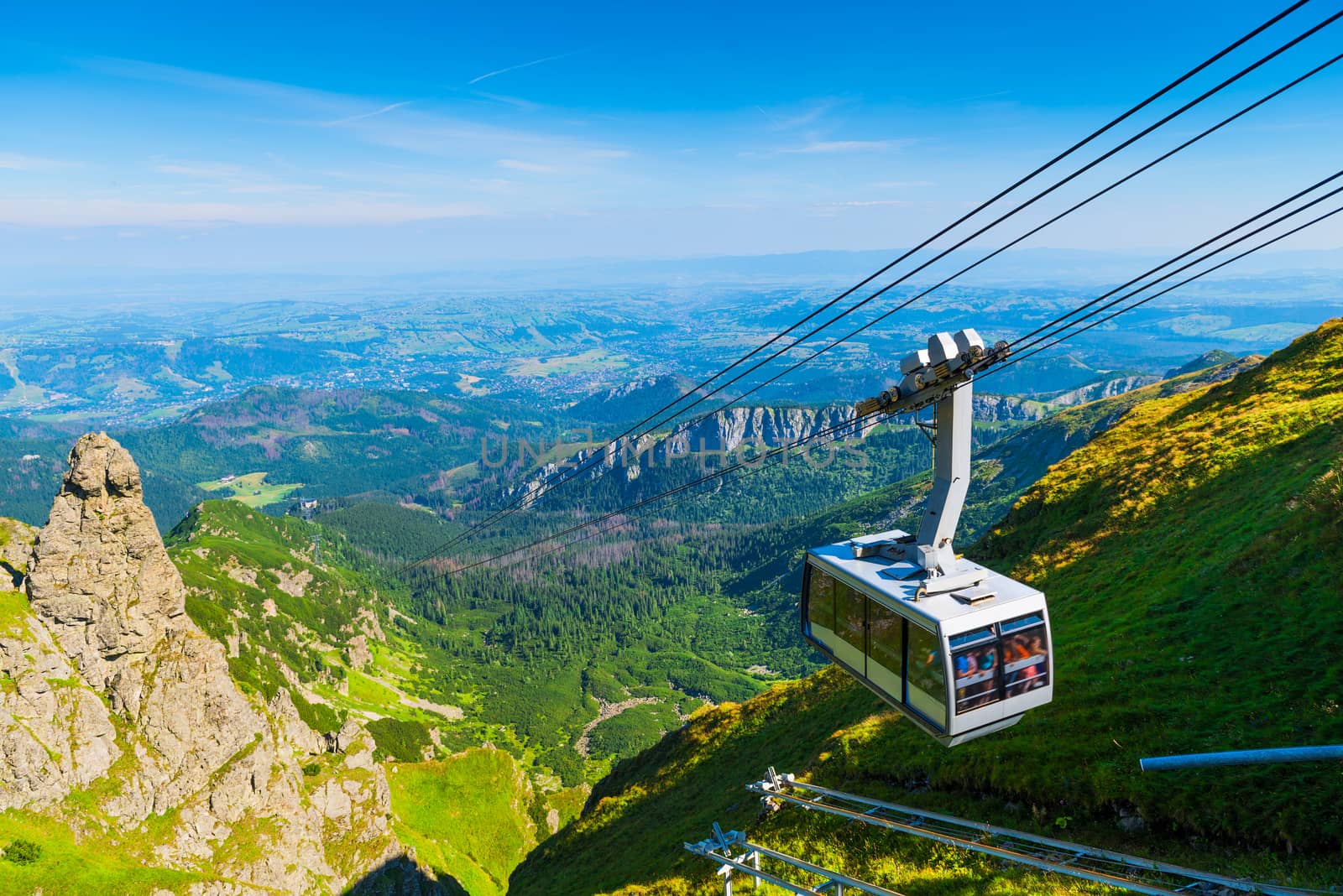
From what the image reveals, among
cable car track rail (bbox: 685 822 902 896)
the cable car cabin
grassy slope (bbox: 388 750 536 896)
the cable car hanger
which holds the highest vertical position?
the cable car hanger

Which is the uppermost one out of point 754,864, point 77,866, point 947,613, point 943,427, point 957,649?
point 943,427

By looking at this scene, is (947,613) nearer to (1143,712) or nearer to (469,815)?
(1143,712)

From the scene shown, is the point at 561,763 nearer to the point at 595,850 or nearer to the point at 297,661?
the point at 297,661

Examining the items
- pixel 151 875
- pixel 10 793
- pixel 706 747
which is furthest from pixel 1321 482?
pixel 10 793

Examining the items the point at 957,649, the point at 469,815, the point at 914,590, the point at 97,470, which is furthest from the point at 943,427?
the point at 469,815

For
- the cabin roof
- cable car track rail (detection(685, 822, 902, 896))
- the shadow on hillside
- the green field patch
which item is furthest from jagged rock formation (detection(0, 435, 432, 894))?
the cabin roof

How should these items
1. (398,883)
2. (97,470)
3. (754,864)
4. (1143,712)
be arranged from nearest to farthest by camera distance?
1. (1143,712)
2. (754,864)
3. (97,470)
4. (398,883)

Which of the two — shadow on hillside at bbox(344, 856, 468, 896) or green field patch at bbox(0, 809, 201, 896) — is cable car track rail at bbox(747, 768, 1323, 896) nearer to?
green field patch at bbox(0, 809, 201, 896)
